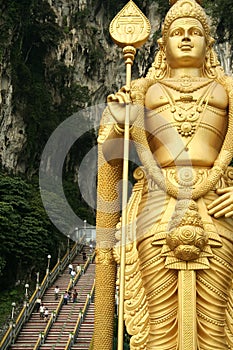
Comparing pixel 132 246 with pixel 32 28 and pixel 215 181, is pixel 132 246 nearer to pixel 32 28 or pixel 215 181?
pixel 215 181

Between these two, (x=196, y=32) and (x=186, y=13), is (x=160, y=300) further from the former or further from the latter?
(x=186, y=13)

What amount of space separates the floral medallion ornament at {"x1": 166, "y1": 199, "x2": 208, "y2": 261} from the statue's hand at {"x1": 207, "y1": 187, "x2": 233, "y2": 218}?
0.50 feet

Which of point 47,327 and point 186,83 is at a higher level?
point 186,83

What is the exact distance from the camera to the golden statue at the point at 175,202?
370 cm

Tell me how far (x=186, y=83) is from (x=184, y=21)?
50cm

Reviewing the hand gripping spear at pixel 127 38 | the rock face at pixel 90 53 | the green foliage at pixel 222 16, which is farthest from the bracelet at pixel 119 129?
Result: the green foliage at pixel 222 16

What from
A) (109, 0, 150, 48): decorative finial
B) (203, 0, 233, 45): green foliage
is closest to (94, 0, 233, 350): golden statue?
(109, 0, 150, 48): decorative finial

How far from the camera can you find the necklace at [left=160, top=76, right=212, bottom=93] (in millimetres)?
4223

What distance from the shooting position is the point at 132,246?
4035 millimetres

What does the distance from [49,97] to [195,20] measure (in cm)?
1851

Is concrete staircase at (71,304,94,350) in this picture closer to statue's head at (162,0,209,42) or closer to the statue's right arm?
the statue's right arm

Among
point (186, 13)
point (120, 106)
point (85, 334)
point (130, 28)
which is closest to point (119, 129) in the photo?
point (120, 106)

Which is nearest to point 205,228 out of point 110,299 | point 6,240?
point 110,299

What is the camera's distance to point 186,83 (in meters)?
4.26
